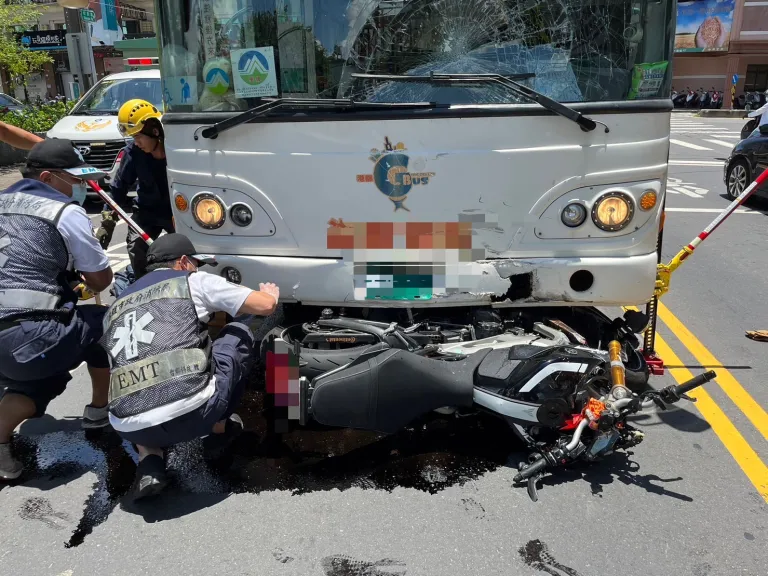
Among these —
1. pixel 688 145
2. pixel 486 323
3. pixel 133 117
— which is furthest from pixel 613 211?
pixel 688 145

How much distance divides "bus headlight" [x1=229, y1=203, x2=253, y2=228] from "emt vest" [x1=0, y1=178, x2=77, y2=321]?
869 millimetres

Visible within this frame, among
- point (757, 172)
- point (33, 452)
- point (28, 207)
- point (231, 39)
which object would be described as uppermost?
point (231, 39)

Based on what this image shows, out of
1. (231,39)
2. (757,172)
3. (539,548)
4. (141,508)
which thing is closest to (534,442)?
(539,548)

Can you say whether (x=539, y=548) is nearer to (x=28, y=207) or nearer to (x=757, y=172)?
(x=28, y=207)

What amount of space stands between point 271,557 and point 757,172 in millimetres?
10096

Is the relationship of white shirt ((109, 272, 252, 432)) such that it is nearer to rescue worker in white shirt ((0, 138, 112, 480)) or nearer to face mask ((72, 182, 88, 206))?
rescue worker in white shirt ((0, 138, 112, 480))

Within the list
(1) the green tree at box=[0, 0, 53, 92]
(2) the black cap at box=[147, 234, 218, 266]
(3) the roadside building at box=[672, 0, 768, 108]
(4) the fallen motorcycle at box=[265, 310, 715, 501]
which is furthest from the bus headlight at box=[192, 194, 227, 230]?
(3) the roadside building at box=[672, 0, 768, 108]

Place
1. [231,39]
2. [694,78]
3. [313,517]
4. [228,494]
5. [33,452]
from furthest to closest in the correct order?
[694,78], [33,452], [231,39], [228,494], [313,517]

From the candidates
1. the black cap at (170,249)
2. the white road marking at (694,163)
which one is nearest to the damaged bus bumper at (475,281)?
the black cap at (170,249)

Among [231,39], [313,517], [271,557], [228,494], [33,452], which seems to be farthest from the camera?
[33,452]

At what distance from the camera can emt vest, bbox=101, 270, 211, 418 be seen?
3.10 meters

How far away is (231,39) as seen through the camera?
356 centimetres

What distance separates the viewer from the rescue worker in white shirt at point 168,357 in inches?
122

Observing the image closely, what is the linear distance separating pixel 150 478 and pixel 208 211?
146 centimetres
